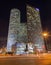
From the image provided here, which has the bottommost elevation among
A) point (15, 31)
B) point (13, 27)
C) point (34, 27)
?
point (15, 31)

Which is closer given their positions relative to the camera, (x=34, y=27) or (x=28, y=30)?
(x=28, y=30)

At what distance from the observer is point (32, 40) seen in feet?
491

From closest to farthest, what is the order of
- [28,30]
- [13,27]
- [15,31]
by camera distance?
1. [28,30]
2. [15,31]
3. [13,27]

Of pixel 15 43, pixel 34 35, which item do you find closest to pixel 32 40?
pixel 34 35

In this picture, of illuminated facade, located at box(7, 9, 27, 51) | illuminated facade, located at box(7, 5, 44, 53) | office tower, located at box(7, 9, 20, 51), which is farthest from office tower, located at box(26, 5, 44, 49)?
office tower, located at box(7, 9, 20, 51)

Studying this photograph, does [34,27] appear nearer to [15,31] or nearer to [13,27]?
[15,31]

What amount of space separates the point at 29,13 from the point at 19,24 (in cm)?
1291

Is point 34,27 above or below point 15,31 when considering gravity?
above

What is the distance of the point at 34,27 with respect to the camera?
503 feet

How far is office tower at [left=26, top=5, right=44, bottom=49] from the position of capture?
5920 inches

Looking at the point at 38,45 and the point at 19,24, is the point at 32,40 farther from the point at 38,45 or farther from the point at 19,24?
the point at 19,24

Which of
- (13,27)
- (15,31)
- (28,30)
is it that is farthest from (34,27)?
(13,27)

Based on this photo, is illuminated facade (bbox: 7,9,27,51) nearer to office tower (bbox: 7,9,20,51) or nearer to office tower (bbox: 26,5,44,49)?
office tower (bbox: 7,9,20,51)

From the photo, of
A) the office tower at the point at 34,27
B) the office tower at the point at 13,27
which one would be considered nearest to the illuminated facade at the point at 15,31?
the office tower at the point at 13,27
